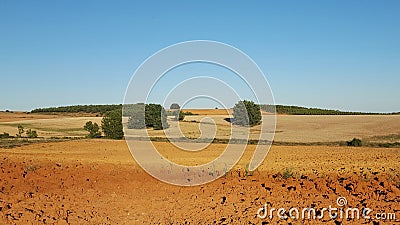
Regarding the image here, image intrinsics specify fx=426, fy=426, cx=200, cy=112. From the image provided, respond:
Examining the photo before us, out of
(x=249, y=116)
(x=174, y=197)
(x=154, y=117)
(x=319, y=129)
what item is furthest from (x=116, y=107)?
(x=174, y=197)

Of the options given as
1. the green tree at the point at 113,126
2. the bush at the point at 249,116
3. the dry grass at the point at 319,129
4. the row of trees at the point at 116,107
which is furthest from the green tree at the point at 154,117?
the row of trees at the point at 116,107

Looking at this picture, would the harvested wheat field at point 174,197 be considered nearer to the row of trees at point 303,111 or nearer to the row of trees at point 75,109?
the row of trees at point 303,111

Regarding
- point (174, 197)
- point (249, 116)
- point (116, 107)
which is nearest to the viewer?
point (174, 197)

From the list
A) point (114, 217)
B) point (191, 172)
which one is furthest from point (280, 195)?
point (191, 172)

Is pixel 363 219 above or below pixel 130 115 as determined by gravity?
below

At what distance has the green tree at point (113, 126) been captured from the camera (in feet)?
168

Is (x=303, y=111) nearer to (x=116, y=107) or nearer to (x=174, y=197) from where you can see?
(x=116, y=107)

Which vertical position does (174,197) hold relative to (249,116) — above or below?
below

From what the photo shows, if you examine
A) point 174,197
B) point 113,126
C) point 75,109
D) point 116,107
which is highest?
point 75,109

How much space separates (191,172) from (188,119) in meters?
52.2

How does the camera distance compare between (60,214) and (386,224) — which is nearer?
(386,224)

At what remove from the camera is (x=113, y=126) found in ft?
168

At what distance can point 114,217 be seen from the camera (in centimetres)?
1091

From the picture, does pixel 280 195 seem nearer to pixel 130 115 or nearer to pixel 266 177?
pixel 266 177
